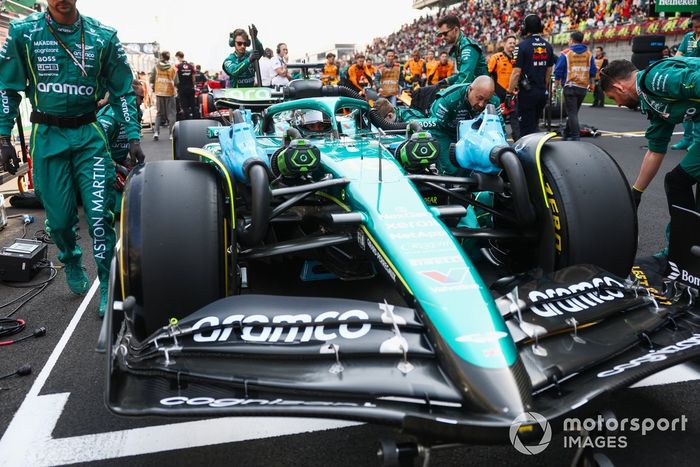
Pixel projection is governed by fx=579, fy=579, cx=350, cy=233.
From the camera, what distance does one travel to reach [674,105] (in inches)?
133

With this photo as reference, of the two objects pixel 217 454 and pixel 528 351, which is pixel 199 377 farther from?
pixel 528 351

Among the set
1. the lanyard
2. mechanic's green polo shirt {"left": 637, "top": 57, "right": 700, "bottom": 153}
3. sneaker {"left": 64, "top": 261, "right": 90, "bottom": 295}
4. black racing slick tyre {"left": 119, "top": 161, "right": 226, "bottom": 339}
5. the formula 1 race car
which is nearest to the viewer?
the formula 1 race car

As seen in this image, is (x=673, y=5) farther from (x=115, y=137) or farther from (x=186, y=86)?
(x=115, y=137)

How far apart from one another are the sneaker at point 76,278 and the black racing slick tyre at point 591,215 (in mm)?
3116

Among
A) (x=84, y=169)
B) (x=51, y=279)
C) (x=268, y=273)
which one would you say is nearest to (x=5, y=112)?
(x=84, y=169)

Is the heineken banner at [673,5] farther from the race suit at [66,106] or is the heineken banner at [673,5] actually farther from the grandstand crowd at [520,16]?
the race suit at [66,106]

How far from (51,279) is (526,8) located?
3280 centimetres

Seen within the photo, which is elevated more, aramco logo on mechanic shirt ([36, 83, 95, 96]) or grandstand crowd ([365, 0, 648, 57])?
grandstand crowd ([365, 0, 648, 57])

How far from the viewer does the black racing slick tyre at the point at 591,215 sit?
2.74 metres

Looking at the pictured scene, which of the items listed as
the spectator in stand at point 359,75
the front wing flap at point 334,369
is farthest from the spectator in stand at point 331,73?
the front wing flap at point 334,369

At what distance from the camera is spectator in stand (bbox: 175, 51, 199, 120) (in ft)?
46.1

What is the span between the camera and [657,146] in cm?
391

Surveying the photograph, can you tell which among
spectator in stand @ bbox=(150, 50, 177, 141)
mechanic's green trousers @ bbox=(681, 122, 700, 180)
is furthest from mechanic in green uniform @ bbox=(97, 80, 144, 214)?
spectator in stand @ bbox=(150, 50, 177, 141)

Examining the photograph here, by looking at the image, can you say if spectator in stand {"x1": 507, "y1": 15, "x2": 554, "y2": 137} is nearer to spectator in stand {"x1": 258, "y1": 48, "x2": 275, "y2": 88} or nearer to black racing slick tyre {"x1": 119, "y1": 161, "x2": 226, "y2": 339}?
spectator in stand {"x1": 258, "y1": 48, "x2": 275, "y2": 88}
